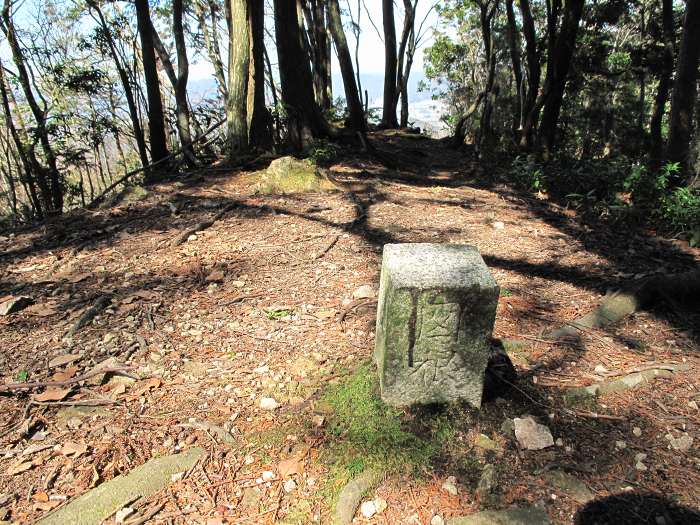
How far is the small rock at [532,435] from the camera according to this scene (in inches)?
92.9

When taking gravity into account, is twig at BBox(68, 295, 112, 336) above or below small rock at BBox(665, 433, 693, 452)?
above

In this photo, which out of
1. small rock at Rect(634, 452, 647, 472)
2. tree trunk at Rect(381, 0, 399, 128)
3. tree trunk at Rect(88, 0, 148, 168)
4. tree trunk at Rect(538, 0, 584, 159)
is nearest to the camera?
small rock at Rect(634, 452, 647, 472)

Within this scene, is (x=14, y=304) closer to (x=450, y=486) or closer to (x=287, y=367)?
(x=287, y=367)

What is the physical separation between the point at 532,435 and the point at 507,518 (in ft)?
1.69

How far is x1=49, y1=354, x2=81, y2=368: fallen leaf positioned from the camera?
288cm

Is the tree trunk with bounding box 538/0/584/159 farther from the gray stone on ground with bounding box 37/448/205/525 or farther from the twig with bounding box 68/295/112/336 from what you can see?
the gray stone on ground with bounding box 37/448/205/525

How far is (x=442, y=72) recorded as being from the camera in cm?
2577

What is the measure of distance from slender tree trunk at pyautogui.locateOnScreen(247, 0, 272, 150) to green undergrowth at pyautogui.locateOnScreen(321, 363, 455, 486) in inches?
250

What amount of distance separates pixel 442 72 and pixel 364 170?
69.6 ft

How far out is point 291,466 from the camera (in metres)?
2.28

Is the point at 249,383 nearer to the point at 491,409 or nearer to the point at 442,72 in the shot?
the point at 491,409

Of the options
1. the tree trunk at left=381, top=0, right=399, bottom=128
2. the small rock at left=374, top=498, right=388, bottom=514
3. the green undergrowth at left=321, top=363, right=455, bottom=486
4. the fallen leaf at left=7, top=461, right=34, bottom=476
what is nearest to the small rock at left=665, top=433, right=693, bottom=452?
the green undergrowth at left=321, top=363, right=455, bottom=486

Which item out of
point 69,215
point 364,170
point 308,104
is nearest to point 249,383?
point 69,215

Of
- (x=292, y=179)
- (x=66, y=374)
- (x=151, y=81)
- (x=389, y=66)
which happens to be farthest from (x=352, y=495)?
(x=389, y=66)
